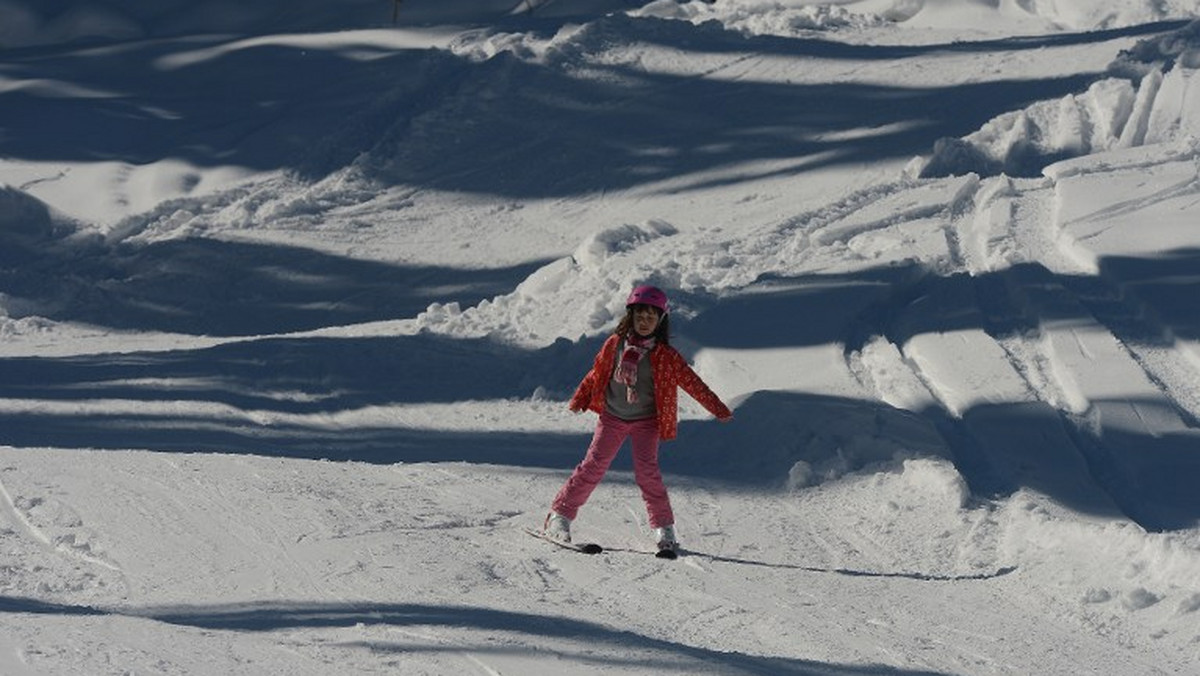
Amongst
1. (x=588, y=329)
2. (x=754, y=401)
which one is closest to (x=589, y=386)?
(x=754, y=401)

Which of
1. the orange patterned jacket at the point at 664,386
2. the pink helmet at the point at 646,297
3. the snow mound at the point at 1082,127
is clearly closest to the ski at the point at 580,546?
the orange patterned jacket at the point at 664,386

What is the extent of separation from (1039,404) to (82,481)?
181 inches

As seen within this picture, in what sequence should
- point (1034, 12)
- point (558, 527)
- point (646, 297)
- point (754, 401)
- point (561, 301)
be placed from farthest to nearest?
point (1034, 12) < point (561, 301) < point (754, 401) < point (558, 527) < point (646, 297)

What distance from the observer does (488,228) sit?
48.0ft

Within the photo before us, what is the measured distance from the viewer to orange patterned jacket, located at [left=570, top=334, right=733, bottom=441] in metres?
7.33

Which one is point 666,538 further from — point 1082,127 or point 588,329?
point 1082,127

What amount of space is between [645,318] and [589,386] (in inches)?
15.6

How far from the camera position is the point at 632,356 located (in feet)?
24.1

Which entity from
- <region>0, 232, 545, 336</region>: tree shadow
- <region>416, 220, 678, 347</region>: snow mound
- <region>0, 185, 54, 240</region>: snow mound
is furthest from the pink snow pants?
<region>0, 185, 54, 240</region>: snow mound

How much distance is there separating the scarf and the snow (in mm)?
723

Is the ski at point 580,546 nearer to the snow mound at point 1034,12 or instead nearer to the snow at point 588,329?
the snow at point 588,329

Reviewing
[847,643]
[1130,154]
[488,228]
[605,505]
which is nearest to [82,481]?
[605,505]

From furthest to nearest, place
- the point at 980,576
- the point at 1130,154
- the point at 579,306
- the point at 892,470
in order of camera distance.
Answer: the point at 1130,154, the point at 579,306, the point at 892,470, the point at 980,576

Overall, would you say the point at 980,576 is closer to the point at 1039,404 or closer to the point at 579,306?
the point at 1039,404
